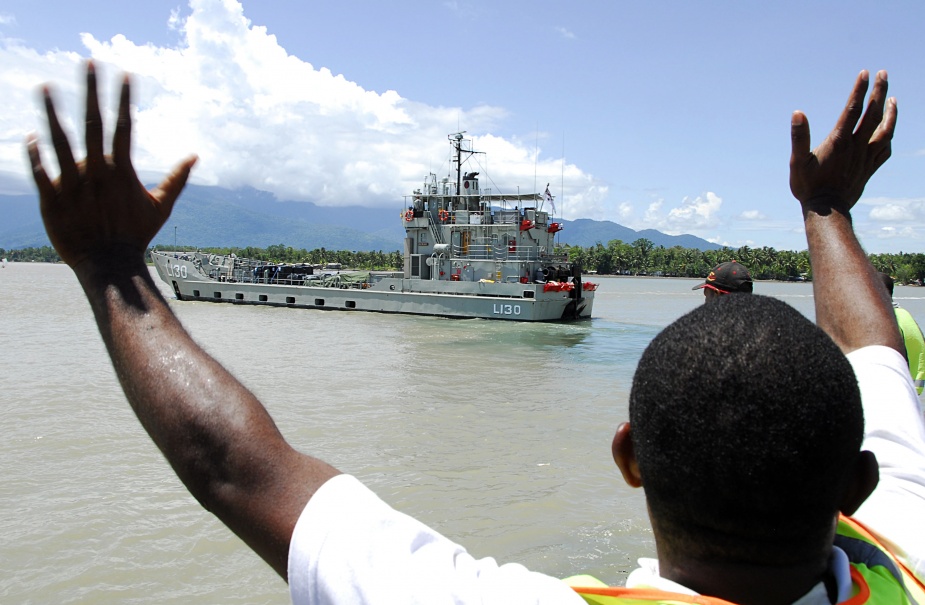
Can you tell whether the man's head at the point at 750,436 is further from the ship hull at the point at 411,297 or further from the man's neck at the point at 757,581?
the ship hull at the point at 411,297

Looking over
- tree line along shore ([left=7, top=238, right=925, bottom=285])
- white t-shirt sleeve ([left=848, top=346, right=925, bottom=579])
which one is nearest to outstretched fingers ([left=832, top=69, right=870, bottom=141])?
white t-shirt sleeve ([left=848, top=346, right=925, bottom=579])

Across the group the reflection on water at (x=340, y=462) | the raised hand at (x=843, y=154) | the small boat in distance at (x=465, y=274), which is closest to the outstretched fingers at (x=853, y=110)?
the raised hand at (x=843, y=154)

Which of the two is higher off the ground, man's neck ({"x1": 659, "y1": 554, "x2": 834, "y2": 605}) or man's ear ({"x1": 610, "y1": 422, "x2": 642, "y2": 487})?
man's ear ({"x1": 610, "y1": 422, "x2": 642, "y2": 487})

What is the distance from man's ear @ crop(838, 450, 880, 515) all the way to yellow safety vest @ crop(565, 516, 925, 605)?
0.09m

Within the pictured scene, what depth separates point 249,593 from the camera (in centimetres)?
471

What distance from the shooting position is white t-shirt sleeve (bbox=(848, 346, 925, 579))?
1075 millimetres

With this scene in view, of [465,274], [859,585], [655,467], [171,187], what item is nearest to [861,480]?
[859,585]

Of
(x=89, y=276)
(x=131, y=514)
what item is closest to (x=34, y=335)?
(x=131, y=514)

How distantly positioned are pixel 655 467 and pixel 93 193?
971 millimetres

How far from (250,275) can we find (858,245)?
33399 millimetres

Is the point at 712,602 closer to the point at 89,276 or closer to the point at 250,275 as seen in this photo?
the point at 89,276

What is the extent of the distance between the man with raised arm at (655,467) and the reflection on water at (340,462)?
158 inches

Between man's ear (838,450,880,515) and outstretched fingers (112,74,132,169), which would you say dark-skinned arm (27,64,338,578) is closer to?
outstretched fingers (112,74,132,169)

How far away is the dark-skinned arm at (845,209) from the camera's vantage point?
1.47 meters
